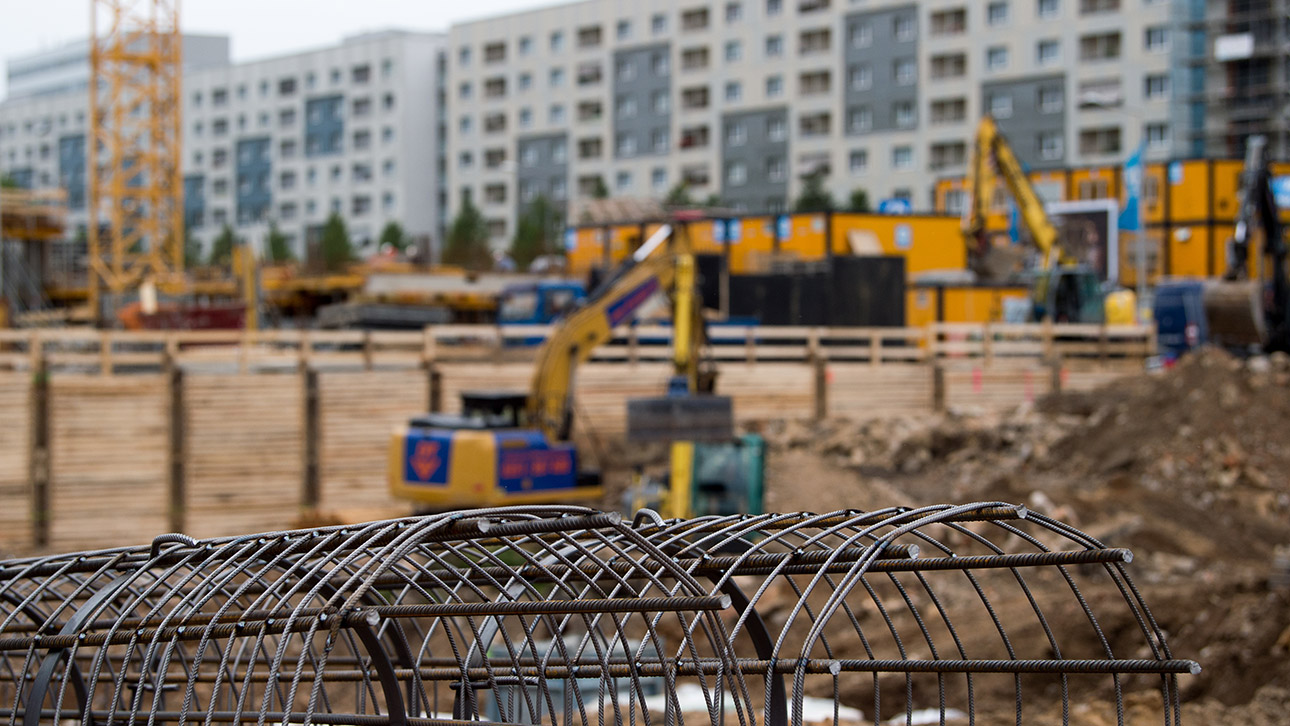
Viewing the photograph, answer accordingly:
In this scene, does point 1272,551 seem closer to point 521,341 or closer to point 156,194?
point 521,341

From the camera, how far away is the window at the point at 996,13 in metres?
57.1

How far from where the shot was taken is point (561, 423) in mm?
19422

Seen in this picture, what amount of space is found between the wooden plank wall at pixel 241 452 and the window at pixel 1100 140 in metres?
41.9

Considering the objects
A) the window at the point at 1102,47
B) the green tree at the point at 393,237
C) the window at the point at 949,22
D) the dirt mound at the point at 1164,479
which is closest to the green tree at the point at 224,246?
the green tree at the point at 393,237

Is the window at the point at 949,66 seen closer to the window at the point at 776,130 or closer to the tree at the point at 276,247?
the window at the point at 776,130

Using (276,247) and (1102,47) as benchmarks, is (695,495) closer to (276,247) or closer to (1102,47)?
(1102,47)

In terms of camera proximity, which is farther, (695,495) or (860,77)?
(860,77)

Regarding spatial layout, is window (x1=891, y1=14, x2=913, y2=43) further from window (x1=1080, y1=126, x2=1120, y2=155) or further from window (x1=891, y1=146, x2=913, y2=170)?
window (x1=1080, y1=126, x2=1120, y2=155)

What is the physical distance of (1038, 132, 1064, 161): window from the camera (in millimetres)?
56375

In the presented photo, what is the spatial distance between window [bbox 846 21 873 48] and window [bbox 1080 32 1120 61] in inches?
397

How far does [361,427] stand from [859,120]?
4293 centimetres

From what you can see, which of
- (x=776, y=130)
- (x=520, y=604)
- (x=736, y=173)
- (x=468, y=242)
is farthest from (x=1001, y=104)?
(x=520, y=604)

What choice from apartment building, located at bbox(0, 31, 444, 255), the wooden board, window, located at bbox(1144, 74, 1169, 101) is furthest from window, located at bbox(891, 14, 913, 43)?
the wooden board

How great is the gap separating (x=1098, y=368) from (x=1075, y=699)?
16.4m
